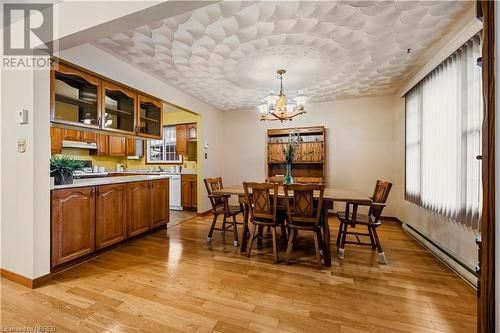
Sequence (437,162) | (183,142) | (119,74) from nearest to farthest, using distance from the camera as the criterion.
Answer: (437,162) → (119,74) → (183,142)

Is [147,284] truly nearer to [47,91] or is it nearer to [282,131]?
[47,91]

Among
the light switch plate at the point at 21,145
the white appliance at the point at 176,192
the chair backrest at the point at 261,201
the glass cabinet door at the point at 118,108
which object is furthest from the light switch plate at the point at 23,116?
the white appliance at the point at 176,192

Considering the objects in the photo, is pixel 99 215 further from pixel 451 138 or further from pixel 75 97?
pixel 451 138

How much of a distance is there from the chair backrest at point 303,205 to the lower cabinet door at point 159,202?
219cm

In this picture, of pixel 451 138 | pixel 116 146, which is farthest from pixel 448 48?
pixel 116 146

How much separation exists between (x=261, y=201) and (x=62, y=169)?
2162mm

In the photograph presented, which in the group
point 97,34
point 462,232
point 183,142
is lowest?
point 462,232

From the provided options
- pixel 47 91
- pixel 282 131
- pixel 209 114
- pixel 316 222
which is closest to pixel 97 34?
pixel 47 91

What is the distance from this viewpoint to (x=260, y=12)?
2.01 metres

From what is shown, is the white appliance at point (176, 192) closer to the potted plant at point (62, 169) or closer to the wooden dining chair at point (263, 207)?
the potted plant at point (62, 169)

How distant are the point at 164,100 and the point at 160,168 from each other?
271 cm

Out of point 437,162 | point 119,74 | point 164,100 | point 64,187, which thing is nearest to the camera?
point 64,187

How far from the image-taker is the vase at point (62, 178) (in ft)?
7.37

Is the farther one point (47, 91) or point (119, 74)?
point (119, 74)
